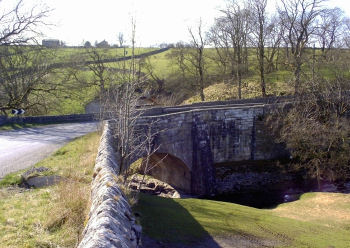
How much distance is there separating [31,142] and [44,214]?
1033 centimetres

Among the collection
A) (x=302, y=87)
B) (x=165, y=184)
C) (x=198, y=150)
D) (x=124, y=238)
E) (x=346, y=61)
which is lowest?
(x=165, y=184)

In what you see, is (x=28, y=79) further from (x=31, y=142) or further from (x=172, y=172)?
(x=172, y=172)

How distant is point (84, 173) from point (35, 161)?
12.9 ft

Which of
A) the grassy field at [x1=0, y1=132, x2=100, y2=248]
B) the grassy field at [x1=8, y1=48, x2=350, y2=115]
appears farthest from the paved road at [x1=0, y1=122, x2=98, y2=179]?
the grassy field at [x1=8, y1=48, x2=350, y2=115]

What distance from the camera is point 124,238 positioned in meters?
3.98

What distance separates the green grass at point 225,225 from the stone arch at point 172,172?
23.0ft

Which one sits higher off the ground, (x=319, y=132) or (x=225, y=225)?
(x=319, y=132)

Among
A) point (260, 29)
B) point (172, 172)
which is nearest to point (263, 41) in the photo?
point (260, 29)

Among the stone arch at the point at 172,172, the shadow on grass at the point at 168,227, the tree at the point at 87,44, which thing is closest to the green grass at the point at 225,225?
the shadow on grass at the point at 168,227

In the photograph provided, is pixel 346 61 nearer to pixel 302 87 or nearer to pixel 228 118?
pixel 302 87

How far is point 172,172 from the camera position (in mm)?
21578

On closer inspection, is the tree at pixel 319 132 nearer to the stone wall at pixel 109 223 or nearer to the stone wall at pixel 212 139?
the stone wall at pixel 212 139

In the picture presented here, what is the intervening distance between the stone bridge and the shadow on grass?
7.57 m


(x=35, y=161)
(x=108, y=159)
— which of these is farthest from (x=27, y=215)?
(x=35, y=161)
